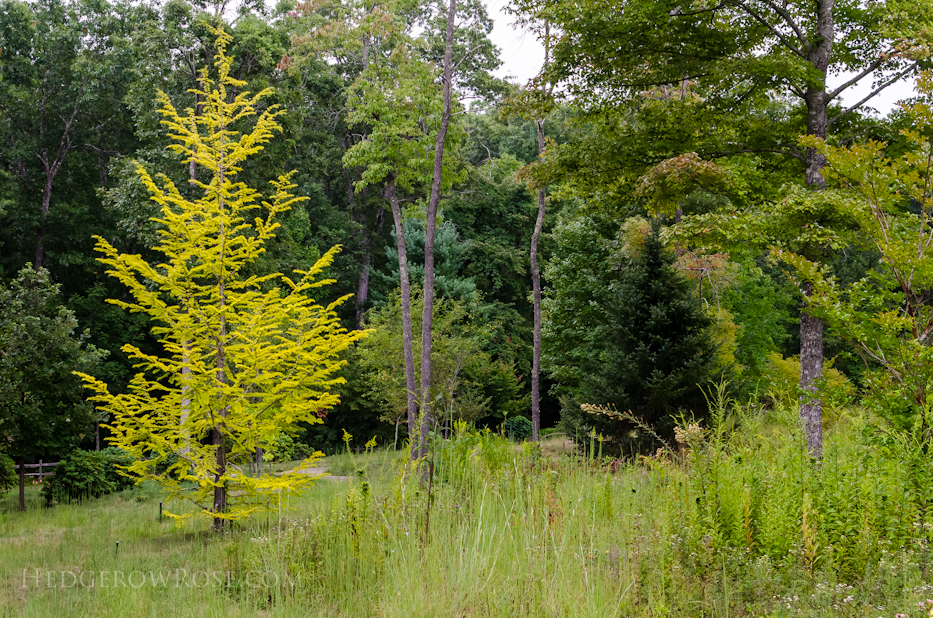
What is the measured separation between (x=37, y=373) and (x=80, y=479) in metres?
3.35

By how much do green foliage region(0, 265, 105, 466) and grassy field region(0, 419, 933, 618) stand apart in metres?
8.21

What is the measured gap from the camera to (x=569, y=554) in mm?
3652

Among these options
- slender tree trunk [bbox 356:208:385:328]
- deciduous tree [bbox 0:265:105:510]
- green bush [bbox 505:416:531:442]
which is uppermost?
slender tree trunk [bbox 356:208:385:328]

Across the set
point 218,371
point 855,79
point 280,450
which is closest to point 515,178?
point 855,79

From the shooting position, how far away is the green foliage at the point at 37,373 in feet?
42.1

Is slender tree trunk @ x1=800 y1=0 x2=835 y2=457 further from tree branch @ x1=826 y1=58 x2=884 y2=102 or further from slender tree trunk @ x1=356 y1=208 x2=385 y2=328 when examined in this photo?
slender tree trunk @ x1=356 y1=208 x2=385 y2=328

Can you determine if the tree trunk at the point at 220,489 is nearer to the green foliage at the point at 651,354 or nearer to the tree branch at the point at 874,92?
the green foliage at the point at 651,354

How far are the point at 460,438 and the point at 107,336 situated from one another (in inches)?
917

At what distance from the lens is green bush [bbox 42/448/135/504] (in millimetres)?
14617

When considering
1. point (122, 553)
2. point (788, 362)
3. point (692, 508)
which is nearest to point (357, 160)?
point (122, 553)

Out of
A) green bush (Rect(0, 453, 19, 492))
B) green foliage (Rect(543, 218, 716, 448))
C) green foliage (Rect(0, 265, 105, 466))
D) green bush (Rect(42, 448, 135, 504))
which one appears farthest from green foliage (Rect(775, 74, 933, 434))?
green bush (Rect(0, 453, 19, 492))

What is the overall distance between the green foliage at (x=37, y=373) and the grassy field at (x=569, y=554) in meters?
8.21

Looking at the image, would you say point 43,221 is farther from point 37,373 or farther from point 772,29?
point 772,29

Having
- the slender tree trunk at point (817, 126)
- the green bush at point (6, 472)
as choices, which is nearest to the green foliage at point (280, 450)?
the green bush at point (6, 472)
